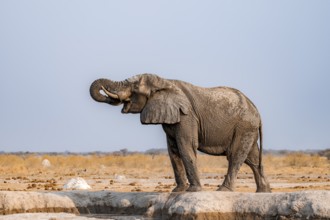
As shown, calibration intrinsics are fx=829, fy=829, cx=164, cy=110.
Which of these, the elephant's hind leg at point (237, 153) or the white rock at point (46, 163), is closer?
the elephant's hind leg at point (237, 153)

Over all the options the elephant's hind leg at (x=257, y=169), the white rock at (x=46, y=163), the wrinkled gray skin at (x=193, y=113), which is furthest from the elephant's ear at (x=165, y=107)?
the white rock at (x=46, y=163)

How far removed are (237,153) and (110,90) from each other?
327cm

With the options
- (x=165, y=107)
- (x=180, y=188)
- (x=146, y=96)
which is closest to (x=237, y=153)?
(x=180, y=188)

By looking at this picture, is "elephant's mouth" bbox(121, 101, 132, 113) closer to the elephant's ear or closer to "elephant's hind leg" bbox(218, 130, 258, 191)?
the elephant's ear

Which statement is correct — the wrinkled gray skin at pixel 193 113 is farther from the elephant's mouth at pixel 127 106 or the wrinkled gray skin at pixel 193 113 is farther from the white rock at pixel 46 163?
the white rock at pixel 46 163

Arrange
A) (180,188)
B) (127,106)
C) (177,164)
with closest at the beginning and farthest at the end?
(127,106) → (180,188) → (177,164)

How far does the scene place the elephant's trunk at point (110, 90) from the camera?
741 inches

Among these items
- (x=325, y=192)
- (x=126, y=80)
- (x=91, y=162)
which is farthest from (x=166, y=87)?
(x=91, y=162)

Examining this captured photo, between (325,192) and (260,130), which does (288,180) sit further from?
(325,192)

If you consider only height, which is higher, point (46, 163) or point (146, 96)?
point (146, 96)

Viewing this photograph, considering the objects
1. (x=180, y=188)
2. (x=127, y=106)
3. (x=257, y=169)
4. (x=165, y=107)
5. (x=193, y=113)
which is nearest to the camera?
(x=165, y=107)

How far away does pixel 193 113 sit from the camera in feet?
62.0

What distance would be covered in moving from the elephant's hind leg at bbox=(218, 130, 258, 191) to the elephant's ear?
4.73 ft

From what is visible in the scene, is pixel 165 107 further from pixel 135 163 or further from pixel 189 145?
pixel 135 163
